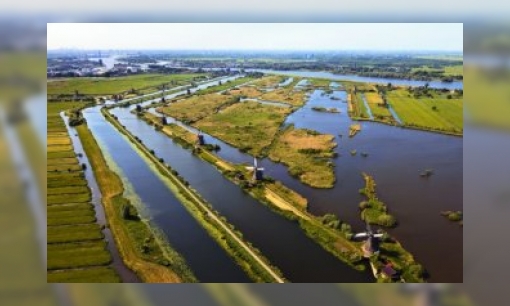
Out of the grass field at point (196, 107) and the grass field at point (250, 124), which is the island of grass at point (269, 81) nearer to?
the grass field at point (250, 124)

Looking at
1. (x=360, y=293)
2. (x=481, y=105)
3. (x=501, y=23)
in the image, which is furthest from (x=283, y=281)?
(x=501, y=23)

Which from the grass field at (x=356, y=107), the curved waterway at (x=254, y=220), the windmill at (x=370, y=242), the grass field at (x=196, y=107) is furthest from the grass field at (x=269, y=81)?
the windmill at (x=370, y=242)

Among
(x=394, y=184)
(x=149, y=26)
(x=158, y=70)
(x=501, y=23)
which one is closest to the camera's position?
(x=501, y=23)

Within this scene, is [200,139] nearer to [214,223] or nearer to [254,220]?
[214,223]

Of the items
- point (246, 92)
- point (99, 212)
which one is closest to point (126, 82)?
point (246, 92)

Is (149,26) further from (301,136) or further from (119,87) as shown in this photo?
(301,136)

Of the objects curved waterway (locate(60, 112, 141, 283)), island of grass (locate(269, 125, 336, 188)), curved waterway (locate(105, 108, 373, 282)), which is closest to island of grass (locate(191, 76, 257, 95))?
island of grass (locate(269, 125, 336, 188))

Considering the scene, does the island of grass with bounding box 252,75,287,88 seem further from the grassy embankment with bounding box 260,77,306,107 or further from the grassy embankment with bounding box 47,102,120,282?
the grassy embankment with bounding box 47,102,120,282
